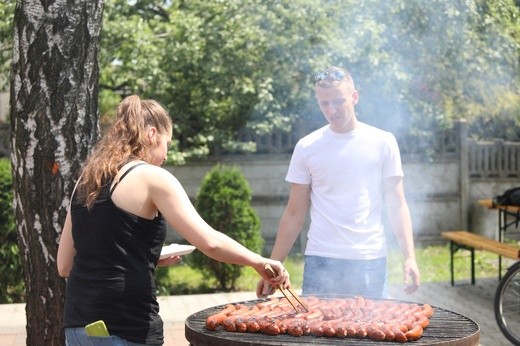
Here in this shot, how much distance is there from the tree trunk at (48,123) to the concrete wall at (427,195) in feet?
29.4

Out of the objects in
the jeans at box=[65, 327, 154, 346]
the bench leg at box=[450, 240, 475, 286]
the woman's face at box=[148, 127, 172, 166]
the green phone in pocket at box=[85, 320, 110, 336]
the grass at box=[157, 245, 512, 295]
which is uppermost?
the woman's face at box=[148, 127, 172, 166]

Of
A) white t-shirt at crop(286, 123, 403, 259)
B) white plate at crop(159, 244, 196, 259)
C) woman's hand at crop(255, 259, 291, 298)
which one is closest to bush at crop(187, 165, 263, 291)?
white t-shirt at crop(286, 123, 403, 259)

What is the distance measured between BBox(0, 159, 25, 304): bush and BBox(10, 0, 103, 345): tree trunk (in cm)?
502

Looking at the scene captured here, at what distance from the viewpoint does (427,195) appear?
15320 mm

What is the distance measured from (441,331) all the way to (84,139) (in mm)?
2314

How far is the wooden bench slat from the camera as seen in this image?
9.42 meters

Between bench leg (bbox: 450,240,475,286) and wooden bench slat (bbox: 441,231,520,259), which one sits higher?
wooden bench slat (bbox: 441,231,520,259)

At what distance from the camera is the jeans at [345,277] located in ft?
16.9

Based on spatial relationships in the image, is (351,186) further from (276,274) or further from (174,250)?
(276,274)

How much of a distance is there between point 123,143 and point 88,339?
790 millimetres

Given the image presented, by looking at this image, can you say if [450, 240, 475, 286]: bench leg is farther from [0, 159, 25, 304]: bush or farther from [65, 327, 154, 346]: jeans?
[65, 327, 154, 346]: jeans

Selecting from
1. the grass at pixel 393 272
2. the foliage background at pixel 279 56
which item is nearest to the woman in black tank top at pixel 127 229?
the grass at pixel 393 272

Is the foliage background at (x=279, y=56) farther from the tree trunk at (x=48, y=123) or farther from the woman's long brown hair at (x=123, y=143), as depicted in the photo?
the woman's long brown hair at (x=123, y=143)

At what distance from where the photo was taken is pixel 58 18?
17.3 ft
